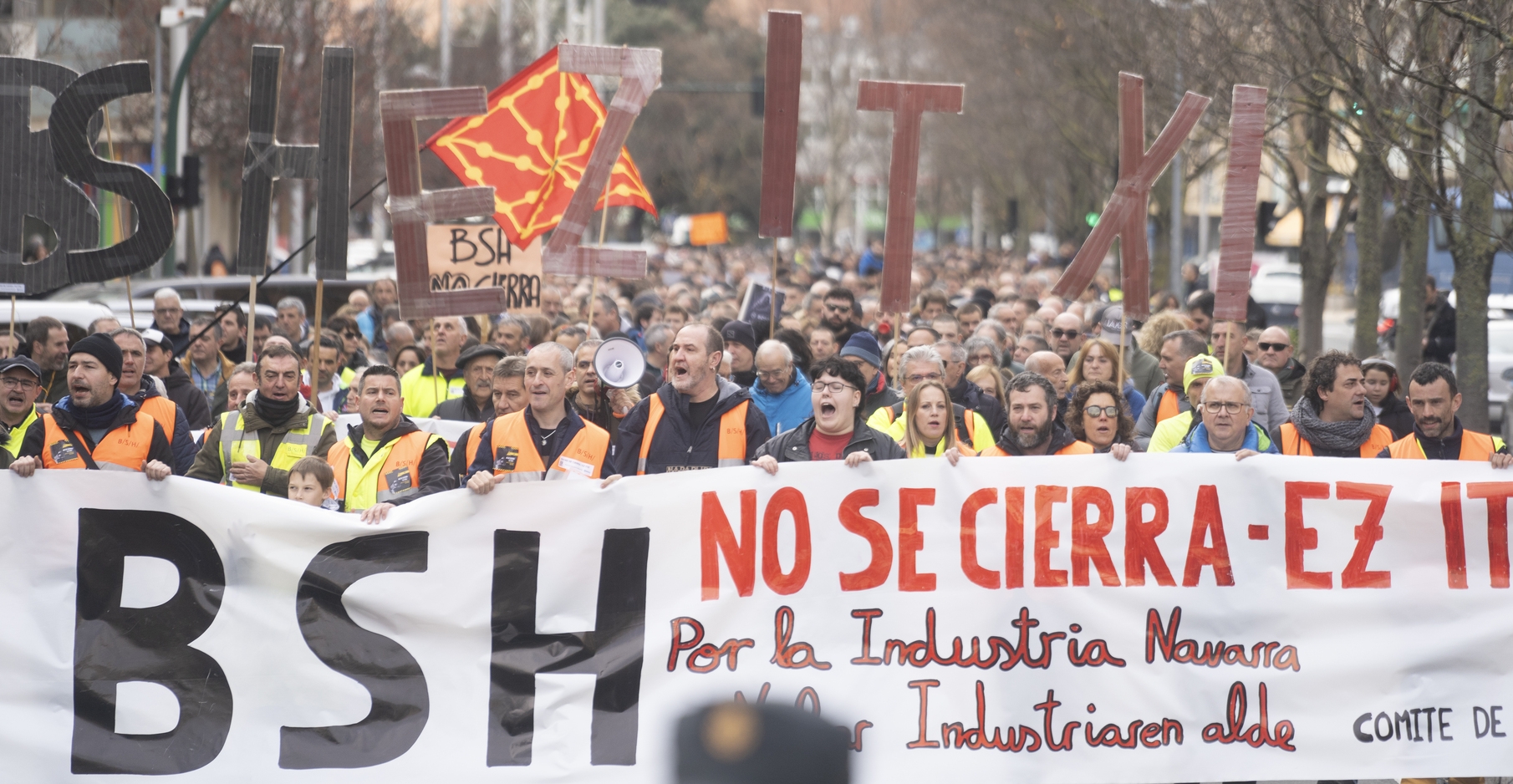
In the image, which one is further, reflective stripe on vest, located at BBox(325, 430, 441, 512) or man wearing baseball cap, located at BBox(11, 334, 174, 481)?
man wearing baseball cap, located at BBox(11, 334, 174, 481)

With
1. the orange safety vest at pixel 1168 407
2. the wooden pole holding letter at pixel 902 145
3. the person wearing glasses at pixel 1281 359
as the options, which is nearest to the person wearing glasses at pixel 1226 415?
the wooden pole holding letter at pixel 902 145

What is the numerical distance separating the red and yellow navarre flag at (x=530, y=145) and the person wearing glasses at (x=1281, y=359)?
12.7 feet

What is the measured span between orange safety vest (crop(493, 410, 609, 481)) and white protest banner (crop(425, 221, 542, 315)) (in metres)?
4.44

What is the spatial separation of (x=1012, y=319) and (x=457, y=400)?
5.91 meters

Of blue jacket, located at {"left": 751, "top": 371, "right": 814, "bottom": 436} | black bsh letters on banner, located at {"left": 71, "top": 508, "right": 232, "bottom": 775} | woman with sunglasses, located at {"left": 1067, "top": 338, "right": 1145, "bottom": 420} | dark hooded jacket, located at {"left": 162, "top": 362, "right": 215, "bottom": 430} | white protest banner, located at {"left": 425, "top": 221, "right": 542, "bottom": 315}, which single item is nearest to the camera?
black bsh letters on banner, located at {"left": 71, "top": 508, "right": 232, "bottom": 775}

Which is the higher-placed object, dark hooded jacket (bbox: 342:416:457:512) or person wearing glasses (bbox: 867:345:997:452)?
person wearing glasses (bbox: 867:345:997:452)

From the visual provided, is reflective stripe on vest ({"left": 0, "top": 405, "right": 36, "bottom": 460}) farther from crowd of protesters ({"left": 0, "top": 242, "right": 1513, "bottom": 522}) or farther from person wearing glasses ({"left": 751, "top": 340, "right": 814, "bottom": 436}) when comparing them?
person wearing glasses ({"left": 751, "top": 340, "right": 814, "bottom": 436})

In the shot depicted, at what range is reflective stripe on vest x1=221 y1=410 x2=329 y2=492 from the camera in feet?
22.4

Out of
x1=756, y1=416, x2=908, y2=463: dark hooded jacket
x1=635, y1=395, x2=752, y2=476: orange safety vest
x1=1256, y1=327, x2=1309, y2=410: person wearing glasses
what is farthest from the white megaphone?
x1=1256, y1=327, x2=1309, y2=410: person wearing glasses

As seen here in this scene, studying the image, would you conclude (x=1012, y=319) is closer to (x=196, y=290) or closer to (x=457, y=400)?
(x=457, y=400)

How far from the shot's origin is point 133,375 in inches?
314

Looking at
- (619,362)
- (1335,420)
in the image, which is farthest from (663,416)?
(1335,420)

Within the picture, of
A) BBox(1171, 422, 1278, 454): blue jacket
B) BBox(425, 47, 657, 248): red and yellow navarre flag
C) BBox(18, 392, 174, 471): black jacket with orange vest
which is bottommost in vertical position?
BBox(18, 392, 174, 471): black jacket with orange vest

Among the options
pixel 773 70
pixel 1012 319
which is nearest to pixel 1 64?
pixel 773 70
